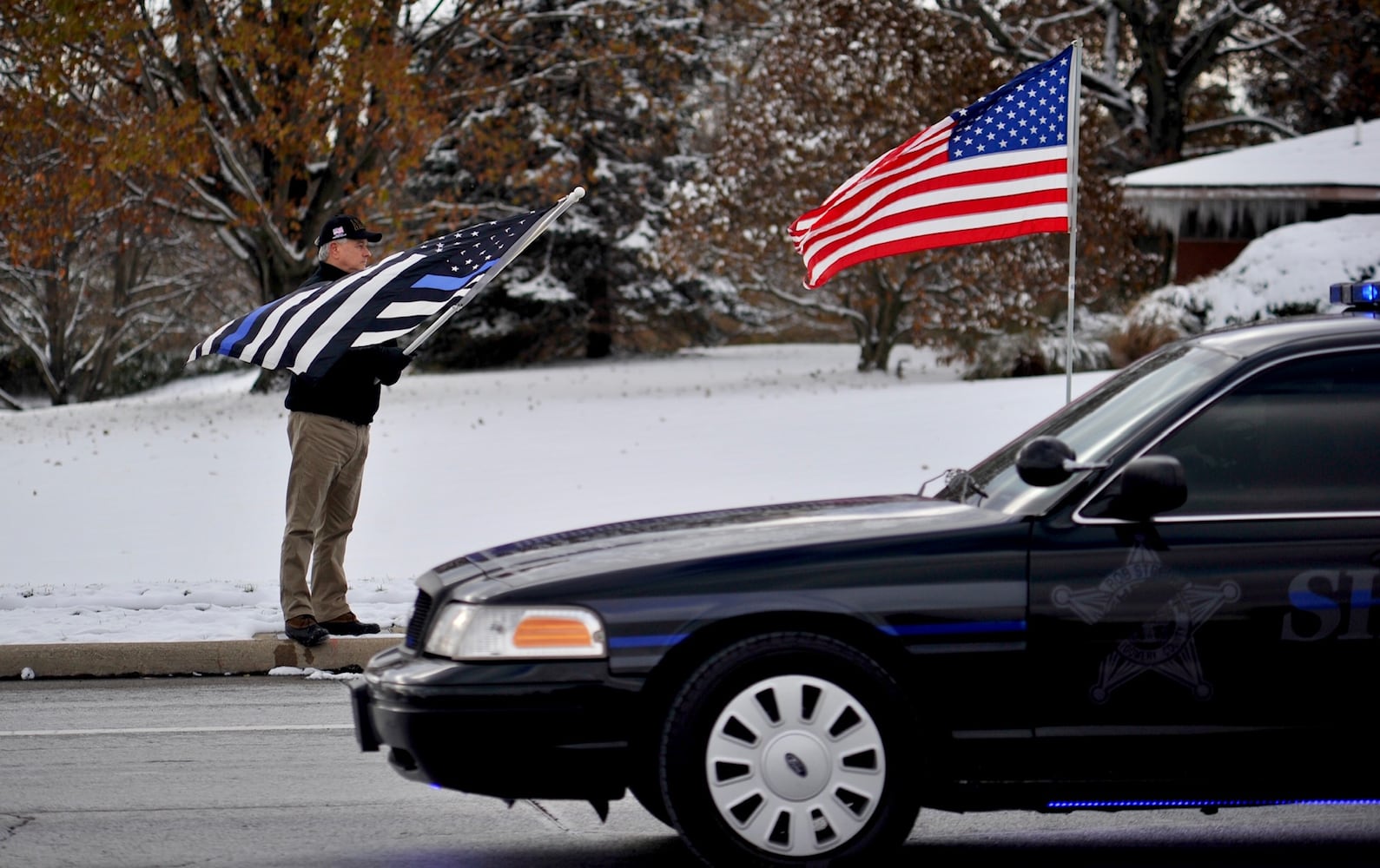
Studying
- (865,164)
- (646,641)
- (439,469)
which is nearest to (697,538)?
(646,641)

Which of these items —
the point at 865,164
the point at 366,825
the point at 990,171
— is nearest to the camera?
the point at 366,825

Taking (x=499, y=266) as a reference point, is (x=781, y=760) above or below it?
below

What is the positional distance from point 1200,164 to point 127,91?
1762cm

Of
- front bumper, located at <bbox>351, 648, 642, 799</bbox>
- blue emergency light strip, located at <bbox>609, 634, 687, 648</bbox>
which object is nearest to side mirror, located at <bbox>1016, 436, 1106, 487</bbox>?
blue emergency light strip, located at <bbox>609, 634, 687, 648</bbox>

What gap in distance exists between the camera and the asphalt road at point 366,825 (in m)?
5.08

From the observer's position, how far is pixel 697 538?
498 centimetres

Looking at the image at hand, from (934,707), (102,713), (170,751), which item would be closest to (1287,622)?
(934,707)

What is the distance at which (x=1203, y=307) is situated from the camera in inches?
899

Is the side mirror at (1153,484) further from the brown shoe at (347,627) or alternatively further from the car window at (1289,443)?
the brown shoe at (347,627)

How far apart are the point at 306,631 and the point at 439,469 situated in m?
10.3

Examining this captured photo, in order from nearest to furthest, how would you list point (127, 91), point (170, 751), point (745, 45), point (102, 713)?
point (170, 751) < point (102, 713) < point (127, 91) < point (745, 45)

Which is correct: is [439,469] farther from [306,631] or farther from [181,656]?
[306,631]

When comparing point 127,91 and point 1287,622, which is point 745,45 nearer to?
point 127,91

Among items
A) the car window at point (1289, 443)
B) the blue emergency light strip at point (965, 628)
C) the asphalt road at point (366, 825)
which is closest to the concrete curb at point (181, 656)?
the asphalt road at point (366, 825)
